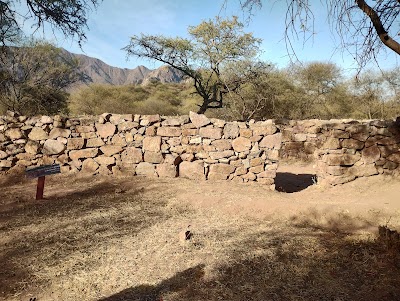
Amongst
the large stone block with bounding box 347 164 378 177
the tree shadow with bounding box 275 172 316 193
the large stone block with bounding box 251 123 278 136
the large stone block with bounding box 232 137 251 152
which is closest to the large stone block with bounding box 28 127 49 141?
the large stone block with bounding box 232 137 251 152

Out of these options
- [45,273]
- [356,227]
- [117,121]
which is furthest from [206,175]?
[45,273]

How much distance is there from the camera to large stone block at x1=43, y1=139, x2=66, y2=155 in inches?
305

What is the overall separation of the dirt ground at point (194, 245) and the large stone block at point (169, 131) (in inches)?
61.1

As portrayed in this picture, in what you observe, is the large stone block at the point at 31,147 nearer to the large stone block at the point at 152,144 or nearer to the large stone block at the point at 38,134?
the large stone block at the point at 38,134

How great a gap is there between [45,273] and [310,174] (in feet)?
29.7

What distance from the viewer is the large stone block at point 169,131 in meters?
7.64

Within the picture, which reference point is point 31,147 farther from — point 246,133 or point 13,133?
point 246,133

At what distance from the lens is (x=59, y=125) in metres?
7.76

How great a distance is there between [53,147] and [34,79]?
11.7 meters

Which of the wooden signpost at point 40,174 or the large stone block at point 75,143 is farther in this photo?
the large stone block at point 75,143

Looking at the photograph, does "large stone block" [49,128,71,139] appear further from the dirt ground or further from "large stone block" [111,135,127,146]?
the dirt ground

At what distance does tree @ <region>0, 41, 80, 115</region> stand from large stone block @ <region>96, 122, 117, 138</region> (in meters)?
10.6

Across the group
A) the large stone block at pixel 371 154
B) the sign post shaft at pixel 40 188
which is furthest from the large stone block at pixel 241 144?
the sign post shaft at pixel 40 188

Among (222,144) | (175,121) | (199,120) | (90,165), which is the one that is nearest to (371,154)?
(222,144)
